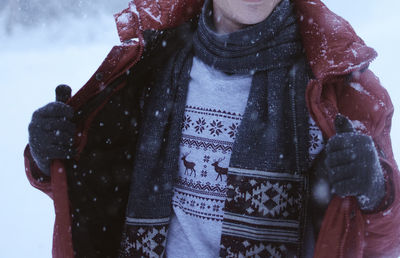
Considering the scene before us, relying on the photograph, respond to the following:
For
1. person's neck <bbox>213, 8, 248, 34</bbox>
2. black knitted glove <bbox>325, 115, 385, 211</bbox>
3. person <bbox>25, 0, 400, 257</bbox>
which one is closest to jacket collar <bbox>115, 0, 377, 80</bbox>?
person <bbox>25, 0, 400, 257</bbox>

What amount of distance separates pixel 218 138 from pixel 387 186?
1.80 feet

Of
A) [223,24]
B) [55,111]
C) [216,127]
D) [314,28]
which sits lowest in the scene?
[216,127]

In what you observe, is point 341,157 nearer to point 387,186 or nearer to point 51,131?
point 387,186

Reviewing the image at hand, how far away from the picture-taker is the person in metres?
1.14

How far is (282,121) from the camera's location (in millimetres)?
1272

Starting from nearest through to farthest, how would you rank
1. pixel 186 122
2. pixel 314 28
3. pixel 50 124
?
pixel 50 124 < pixel 314 28 < pixel 186 122

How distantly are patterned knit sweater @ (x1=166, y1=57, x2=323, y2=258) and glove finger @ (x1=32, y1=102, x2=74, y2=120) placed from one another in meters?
0.40

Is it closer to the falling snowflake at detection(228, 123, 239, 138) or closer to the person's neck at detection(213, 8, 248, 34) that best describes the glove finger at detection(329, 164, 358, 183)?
the falling snowflake at detection(228, 123, 239, 138)

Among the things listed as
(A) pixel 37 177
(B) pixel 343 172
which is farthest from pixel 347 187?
(A) pixel 37 177

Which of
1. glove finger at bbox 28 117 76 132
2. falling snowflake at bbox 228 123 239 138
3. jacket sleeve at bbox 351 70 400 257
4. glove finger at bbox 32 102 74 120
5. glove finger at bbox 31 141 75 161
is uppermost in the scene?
glove finger at bbox 32 102 74 120

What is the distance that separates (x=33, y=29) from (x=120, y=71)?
8.62 m

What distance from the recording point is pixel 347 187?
943 millimetres

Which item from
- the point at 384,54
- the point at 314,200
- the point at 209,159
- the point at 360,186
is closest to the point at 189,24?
the point at 209,159

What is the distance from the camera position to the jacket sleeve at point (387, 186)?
1.00m
